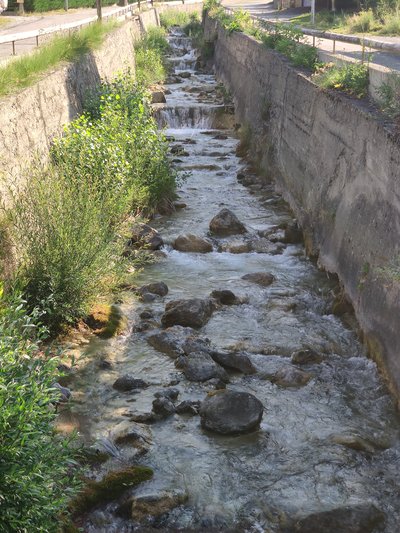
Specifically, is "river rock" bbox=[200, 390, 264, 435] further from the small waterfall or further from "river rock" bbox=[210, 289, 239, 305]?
the small waterfall

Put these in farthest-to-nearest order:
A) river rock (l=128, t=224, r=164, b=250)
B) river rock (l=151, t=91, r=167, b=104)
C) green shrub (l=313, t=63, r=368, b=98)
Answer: river rock (l=151, t=91, r=167, b=104) < river rock (l=128, t=224, r=164, b=250) < green shrub (l=313, t=63, r=368, b=98)

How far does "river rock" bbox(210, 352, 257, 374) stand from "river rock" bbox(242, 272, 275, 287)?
2256mm

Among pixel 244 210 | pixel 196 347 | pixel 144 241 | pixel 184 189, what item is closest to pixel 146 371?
pixel 196 347

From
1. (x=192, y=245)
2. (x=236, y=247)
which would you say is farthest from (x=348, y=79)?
(x=192, y=245)

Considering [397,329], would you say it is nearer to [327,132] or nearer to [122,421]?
[122,421]

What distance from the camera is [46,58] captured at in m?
12.3

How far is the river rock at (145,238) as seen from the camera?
1068 cm

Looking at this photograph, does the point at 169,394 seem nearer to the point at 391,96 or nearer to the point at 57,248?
Result: the point at 57,248

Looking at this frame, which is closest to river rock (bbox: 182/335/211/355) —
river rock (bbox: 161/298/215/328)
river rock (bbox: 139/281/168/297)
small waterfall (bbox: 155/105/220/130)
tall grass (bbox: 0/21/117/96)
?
river rock (bbox: 161/298/215/328)

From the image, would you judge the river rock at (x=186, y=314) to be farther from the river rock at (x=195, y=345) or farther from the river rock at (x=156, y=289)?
the river rock at (x=156, y=289)

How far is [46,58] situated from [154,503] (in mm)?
8700

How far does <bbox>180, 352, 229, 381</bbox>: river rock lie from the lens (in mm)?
7258

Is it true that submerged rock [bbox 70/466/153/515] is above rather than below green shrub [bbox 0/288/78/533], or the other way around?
below

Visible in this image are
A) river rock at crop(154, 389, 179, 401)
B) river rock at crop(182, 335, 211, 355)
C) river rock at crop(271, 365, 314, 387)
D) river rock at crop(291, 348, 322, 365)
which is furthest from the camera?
river rock at crop(182, 335, 211, 355)
